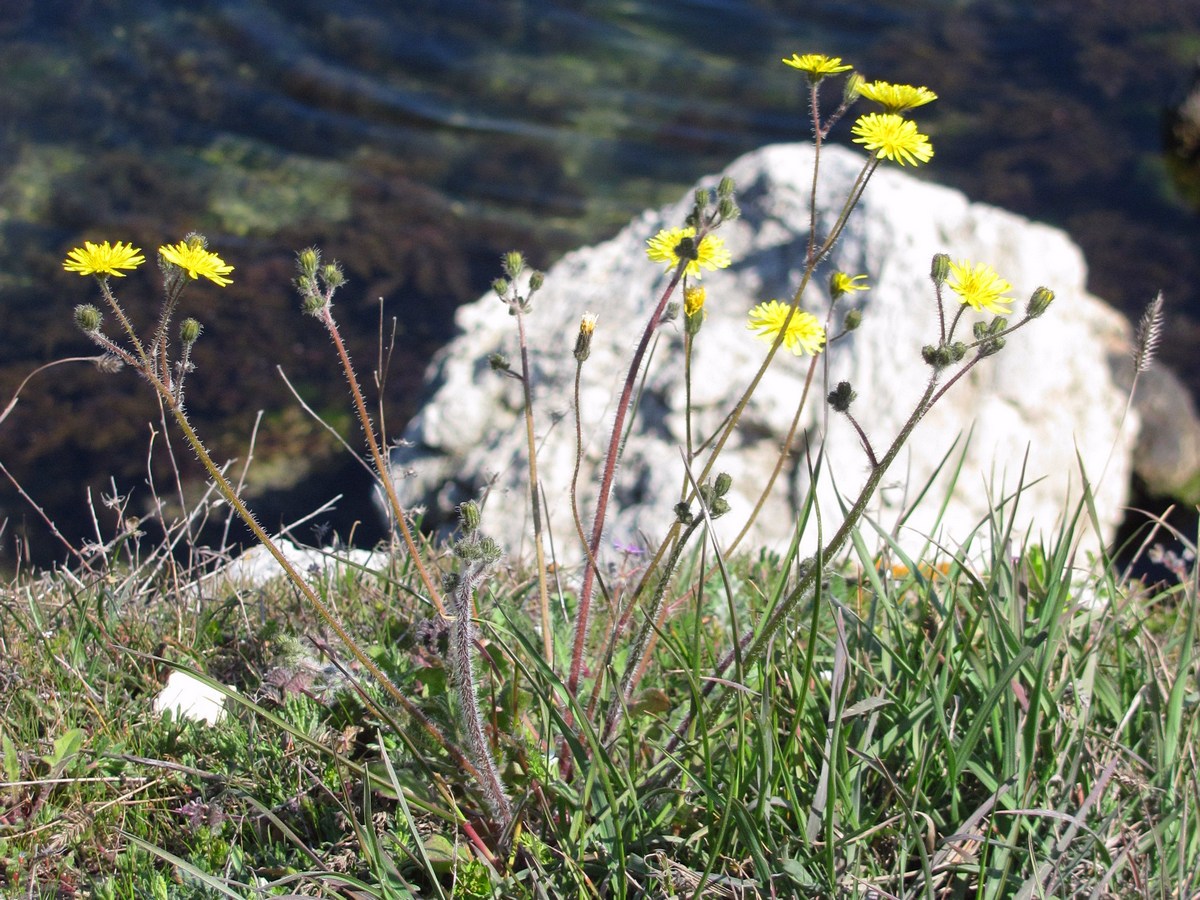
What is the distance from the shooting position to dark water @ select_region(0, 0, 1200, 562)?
21.1 feet

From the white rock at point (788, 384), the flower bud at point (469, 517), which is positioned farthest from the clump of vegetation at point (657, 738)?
the white rock at point (788, 384)

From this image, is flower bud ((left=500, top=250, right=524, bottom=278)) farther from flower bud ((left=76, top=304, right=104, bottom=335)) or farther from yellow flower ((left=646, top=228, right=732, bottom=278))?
flower bud ((left=76, top=304, right=104, bottom=335))

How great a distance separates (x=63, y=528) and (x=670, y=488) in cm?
364

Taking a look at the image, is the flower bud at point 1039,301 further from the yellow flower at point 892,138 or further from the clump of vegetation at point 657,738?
the yellow flower at point 892,138

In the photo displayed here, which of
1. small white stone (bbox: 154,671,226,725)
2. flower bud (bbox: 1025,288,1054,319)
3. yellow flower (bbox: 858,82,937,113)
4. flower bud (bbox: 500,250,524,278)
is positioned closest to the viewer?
flower bud (bbox: 1025,288,1054,319)

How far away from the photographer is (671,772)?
2049 millimetres

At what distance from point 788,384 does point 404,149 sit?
5193mm

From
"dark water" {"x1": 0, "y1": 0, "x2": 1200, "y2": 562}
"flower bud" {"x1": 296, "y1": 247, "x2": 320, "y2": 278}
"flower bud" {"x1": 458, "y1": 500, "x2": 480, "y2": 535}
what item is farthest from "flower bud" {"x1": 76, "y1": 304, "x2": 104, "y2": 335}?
"dark water" {"x1": 0, "y1": 0, "x2": 1200, "y2": 562}

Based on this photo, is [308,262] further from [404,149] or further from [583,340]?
[404,149]

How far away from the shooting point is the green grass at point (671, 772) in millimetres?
1869

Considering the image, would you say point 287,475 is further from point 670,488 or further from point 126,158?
point 126,158

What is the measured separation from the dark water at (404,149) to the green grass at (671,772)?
3554mm

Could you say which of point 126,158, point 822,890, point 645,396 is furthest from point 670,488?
point 126,158

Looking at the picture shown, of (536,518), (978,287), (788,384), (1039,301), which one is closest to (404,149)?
(788,384)
